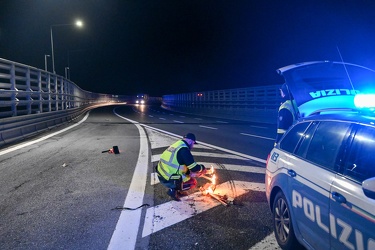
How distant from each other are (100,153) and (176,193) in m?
4.55

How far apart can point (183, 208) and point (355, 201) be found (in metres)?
3.02

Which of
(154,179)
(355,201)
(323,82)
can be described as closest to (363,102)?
(355,201)

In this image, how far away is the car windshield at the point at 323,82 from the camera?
6.66 metres

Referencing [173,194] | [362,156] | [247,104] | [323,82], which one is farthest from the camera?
[247,104]

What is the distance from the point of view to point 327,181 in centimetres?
306

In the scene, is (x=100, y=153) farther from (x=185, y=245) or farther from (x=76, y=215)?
(x=185, y=245)

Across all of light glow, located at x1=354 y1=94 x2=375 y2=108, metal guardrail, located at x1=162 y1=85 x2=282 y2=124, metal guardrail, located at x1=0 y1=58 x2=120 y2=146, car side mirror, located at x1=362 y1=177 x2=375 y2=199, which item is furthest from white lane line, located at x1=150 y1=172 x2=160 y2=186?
metal guardrail, located at x1=162 y1=85 x2=282 y2=124

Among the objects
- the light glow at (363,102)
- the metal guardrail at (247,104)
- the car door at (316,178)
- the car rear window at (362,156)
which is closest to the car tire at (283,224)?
the car door at (316,178)

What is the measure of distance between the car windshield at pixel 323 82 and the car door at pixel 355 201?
3.81 meters

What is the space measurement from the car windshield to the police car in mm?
2563

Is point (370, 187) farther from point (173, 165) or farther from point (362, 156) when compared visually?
point (173, 165)

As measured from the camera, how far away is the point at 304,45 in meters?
53.7

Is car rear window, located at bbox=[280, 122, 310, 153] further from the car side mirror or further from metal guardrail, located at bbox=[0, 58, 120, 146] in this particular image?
metal guardrail, located at bbox=[0, 58, 120, 146]

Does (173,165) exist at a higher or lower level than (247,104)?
lower
